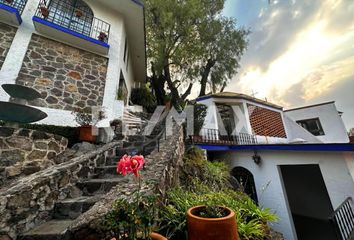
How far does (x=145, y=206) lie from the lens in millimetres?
1394

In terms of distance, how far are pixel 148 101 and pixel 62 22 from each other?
5.20 metres

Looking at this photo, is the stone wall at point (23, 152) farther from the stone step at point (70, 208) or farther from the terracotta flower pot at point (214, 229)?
the terracotta flower pot at point (214, 229)

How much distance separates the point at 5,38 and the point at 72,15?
2.24 m

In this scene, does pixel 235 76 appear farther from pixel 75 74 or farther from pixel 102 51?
pixel 75 74

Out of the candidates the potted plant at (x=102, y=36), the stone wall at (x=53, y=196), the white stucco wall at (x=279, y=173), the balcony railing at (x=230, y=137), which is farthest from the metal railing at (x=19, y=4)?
the white stucco wall at (x=279, y=173)

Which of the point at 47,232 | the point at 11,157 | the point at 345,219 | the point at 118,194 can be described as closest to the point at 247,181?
the point at 345,219

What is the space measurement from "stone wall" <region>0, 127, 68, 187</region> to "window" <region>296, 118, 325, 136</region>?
16408mm

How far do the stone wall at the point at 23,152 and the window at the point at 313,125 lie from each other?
53.8 feet

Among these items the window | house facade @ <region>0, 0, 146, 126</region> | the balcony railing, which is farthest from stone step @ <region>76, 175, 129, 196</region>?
the window

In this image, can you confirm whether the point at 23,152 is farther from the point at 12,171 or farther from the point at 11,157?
the point at 12,171

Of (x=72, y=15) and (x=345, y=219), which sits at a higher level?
(x=72, y=15)

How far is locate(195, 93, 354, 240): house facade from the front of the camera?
4621 millimetres

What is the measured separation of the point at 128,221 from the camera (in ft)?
4.17

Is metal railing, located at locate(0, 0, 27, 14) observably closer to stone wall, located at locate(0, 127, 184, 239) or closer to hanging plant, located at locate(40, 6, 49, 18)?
hanging plant, located at locate(40, 6, 49, 18)
